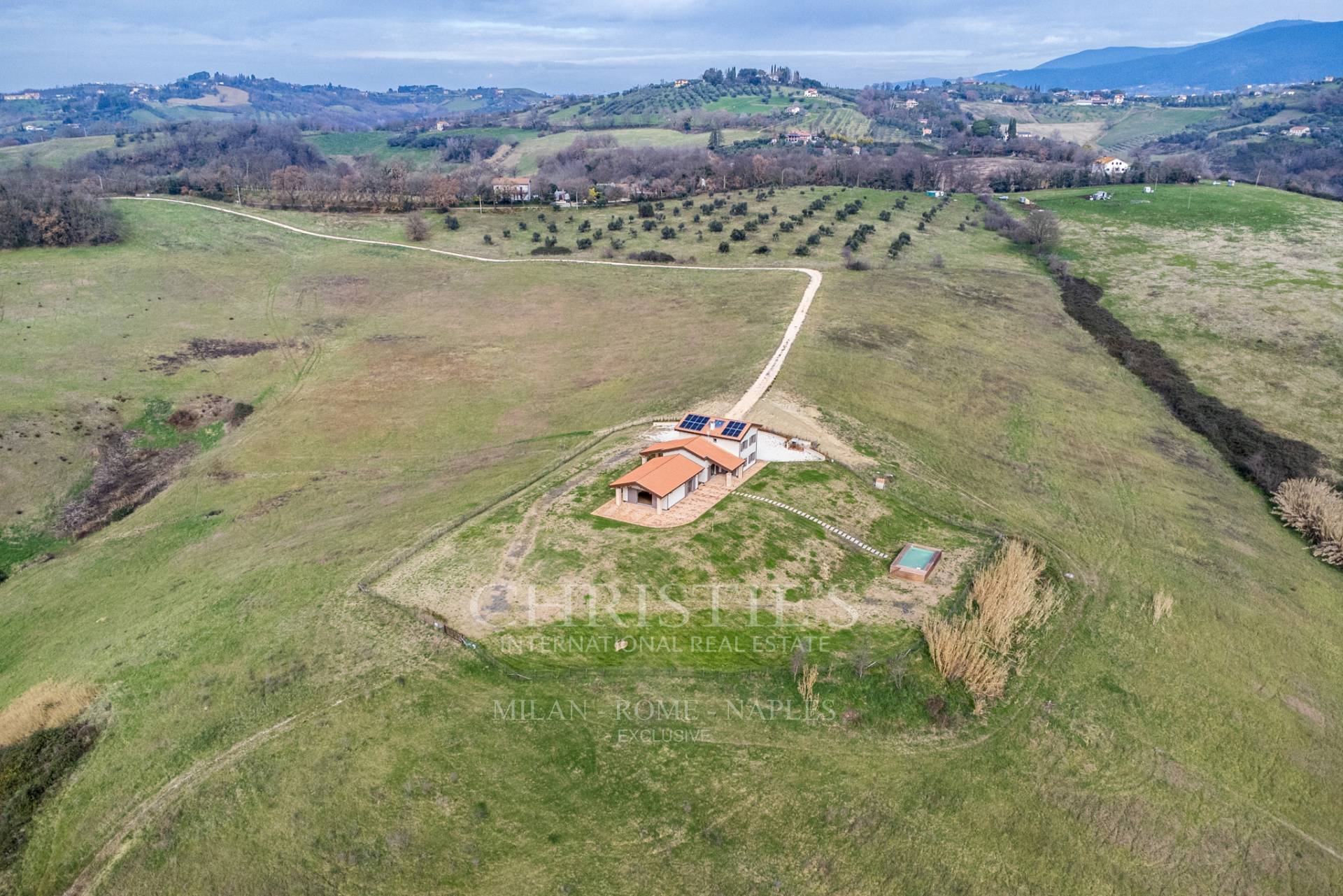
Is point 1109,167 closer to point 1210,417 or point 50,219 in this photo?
point 1210,417

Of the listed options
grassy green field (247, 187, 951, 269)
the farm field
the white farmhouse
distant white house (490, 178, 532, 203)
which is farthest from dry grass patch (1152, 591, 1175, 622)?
distant white house (490, 178, 532, 203)

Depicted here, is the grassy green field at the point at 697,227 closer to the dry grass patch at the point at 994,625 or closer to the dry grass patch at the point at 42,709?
the dry grass patch at the point at 994,625

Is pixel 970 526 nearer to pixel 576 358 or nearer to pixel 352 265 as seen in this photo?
pixel 576 358

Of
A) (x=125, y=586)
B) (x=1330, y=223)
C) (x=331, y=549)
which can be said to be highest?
(x=1330, y=223)

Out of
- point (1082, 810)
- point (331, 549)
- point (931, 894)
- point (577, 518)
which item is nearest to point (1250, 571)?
point (1082, 810)

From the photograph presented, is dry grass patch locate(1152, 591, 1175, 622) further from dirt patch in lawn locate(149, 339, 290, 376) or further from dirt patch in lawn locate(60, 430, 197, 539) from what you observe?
dirt patch in lawn locate(149, 339, 290, 376)

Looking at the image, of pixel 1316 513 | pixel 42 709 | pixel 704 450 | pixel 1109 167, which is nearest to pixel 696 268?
pixel 704 450
